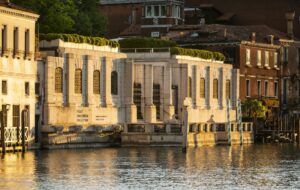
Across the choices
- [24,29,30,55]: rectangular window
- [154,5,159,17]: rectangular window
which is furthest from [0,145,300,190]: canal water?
[154,5,159,17]: rectangular window

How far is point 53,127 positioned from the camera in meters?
110

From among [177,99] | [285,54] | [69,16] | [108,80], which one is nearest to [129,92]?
[108,80]

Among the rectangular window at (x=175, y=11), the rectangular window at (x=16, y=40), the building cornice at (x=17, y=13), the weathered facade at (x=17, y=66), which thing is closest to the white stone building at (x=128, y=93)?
the weathered facade at (x=17, y=66)

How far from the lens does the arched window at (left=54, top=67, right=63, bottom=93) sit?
114m

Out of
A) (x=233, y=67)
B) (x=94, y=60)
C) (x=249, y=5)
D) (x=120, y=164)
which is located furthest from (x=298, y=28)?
(x=120, y=164)

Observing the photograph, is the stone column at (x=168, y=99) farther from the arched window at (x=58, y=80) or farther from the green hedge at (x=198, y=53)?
the arched window at (x=58, y=80)

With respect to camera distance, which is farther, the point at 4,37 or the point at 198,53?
the point at 198,53

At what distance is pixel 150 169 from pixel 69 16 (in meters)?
54.9

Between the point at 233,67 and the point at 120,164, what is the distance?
57.2 metres

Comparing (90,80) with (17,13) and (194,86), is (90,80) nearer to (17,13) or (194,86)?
(17,13)

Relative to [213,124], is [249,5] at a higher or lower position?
higher

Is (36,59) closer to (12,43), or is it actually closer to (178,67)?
(12,43)

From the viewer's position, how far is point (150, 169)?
86312 mm

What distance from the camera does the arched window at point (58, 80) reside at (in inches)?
4481
